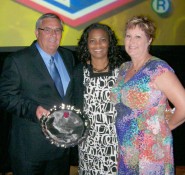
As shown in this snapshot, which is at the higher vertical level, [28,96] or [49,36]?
[49,36]

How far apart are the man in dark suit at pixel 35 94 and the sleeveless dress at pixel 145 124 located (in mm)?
495

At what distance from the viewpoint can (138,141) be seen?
176 centimetres

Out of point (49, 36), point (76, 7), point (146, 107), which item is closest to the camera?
point (146, 107)

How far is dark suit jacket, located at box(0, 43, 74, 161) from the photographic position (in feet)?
6.15

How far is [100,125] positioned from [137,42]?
69cm

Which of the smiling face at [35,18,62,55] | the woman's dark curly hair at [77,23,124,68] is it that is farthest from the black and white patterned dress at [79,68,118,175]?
the smiling face at [35,18,62,55]

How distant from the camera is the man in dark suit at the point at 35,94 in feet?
6.16

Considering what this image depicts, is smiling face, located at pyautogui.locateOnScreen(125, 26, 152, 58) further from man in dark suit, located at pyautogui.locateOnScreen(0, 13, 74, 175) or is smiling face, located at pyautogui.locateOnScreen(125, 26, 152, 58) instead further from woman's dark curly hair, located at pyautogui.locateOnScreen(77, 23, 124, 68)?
man in dark suit, located at pyautogui.locateOnScreen(0, 13, 74, 175)

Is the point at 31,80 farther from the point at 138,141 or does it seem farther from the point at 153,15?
the point at 153,15

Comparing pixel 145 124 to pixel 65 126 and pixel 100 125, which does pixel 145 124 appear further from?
pixel 65 126

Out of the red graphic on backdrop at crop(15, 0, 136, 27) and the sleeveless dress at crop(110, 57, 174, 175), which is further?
the red graphic on backdrop at crop(15, 0, 136, 27)

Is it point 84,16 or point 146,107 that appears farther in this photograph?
point 84,16

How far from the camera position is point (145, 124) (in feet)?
5.67

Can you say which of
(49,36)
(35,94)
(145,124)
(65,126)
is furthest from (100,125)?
(49,36)
